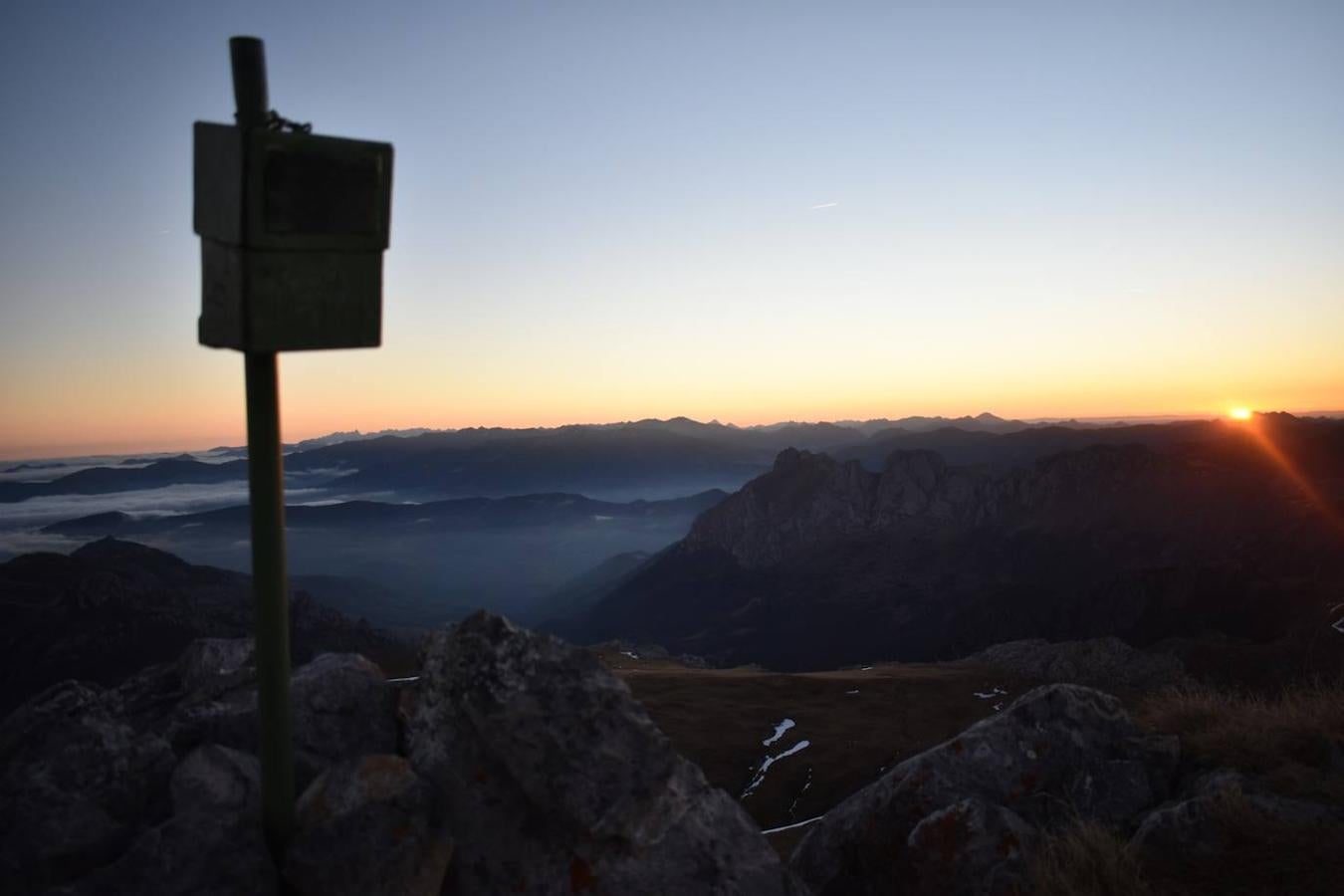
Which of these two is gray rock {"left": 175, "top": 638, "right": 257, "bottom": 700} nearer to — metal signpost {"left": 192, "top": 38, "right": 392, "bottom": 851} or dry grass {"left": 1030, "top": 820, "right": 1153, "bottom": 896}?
metal signpost {"left": 192, "top": 38, "right": 392, "bottom": 851}

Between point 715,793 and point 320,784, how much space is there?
356cm

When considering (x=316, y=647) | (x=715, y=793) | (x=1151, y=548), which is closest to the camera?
(x=715, y=793)

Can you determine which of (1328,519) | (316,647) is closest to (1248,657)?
(1328,519)

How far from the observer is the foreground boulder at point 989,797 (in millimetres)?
8344

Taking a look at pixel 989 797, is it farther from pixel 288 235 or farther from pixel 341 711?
pixel 288 235

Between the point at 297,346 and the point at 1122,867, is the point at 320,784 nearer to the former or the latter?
the point at 297,346

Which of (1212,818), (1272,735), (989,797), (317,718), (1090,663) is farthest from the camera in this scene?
(1090,663)

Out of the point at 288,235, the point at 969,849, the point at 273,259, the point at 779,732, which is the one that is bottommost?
the point at 779,732

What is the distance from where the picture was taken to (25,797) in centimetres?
618

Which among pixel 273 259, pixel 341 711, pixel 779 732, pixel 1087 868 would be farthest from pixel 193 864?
pixel 779 732

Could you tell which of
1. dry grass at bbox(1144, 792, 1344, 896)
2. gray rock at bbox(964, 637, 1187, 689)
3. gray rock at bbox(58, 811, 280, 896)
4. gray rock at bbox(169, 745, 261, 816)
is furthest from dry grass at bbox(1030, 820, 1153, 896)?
gray rock at bbox(964, 637, 1187, 689)

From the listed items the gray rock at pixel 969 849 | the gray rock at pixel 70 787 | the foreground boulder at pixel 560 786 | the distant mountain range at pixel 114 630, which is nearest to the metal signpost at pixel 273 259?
the gray rock at pixel 70 787

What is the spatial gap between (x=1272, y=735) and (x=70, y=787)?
12383 mm

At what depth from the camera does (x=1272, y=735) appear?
962 cm
